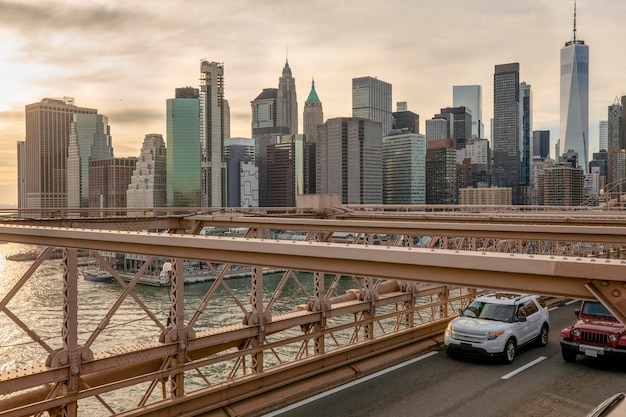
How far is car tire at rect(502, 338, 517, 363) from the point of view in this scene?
14.4 meters

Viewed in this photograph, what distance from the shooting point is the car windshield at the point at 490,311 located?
49.7 ft

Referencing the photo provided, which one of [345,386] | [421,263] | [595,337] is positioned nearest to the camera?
[421,263]

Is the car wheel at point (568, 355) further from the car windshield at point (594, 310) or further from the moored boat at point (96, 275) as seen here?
the moored boat at point (96, 275)

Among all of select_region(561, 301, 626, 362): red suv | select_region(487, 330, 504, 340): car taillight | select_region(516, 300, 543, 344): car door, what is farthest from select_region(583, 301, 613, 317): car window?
select_region(487, 330, 504, 340): car taillight

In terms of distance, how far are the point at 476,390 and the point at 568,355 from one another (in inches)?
145

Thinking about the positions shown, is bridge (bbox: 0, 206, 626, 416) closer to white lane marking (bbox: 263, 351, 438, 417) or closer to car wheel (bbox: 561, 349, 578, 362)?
white lane marking (bbox: 263, 351, 438, 417)

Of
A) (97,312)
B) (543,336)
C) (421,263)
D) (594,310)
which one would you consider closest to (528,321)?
(543,336)

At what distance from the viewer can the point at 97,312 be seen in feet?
157

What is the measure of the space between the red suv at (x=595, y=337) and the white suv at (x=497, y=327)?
118 centimetres

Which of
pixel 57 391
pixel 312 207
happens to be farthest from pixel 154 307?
pixel 57 391

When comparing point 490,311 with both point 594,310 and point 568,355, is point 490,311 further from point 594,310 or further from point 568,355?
point 594,310

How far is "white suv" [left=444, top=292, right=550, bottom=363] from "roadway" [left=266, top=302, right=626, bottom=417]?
0.41 metres

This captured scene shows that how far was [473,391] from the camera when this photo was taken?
40.4 ft

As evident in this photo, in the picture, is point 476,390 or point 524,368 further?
point 524,368
